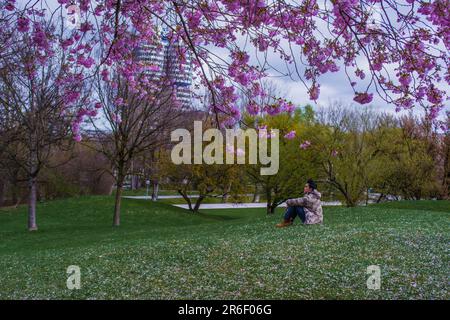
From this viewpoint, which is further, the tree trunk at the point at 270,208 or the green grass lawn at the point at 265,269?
the tree trunk at the point at 270,208

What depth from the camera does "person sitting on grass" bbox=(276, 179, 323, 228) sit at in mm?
12375

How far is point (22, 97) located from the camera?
2162cm

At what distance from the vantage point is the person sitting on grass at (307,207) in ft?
40.6

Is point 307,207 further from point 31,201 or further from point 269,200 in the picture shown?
point 269,200

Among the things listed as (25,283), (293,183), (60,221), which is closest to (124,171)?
(60,221)

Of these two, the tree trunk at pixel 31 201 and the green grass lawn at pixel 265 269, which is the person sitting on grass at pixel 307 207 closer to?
the green grass lawn at pixel 265 269

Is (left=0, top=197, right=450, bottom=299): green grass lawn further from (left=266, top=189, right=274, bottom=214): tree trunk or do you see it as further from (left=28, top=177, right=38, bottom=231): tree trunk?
(left=266, top=189, right=274, bottom=214): tree trunk

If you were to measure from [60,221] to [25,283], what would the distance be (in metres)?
17.4

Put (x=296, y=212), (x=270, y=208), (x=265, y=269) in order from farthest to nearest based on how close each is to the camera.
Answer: (x=270, y=208) → (x=296, y=212) → (x=265, y=269)

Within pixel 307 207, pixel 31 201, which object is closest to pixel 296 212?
pixel 307 207

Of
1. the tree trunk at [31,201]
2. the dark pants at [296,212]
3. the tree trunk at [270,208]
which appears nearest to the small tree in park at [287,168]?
the tree trunk at [270,208]

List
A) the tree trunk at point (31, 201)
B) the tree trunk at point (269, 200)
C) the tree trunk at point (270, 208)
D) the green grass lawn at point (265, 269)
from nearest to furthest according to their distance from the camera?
1. the green grass lawn at point (265, 269)
2. the tree trunk at point (31, 201)
3. the tree trunk at point (269, 200)
4. the tree trunk at point (270, 208)

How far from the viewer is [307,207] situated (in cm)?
1264

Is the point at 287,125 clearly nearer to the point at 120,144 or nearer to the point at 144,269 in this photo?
the point at 120,144
